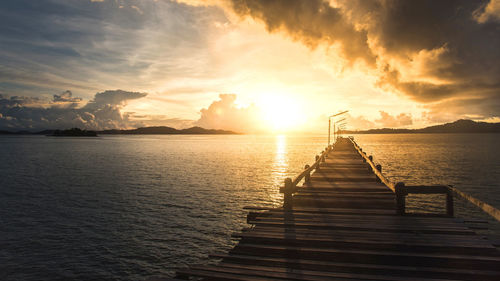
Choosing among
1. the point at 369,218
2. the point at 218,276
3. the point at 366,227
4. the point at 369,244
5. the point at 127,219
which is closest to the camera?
the point at 218,276

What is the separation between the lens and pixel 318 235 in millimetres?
6781

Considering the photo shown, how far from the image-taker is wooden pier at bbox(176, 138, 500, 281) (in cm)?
500

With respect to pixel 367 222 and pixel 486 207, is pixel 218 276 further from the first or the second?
pixel 486 207

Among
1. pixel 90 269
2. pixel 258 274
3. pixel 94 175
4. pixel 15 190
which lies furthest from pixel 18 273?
A: pixel 94 175

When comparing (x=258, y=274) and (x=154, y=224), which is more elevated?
(x=258, y=274)

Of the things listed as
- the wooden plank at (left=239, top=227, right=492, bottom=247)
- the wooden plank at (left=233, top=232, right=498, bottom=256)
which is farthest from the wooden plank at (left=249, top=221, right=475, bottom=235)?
the wooden plank at (left=233, top=232, right=498, bottom=256)

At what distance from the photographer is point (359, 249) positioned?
603 centimetres

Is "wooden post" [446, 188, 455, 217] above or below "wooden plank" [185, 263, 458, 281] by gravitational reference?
above

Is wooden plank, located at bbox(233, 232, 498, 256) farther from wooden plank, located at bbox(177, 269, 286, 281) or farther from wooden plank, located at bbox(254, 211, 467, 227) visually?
wooden plank, located at bbox(177, 269, 286, 281)

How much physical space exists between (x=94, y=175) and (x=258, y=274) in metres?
40.4

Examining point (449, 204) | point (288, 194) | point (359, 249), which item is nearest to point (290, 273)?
point (359, 249)

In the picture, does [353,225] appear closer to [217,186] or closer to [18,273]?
[18,273]

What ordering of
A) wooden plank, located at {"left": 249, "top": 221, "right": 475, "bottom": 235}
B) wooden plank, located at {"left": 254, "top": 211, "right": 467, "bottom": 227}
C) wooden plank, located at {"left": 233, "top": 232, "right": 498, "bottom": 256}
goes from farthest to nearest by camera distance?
wooden plank, located at {"left": 254, "top": 211, "right": 467, "bottom": 227}
wooden plank, located at {"left": 249, "top": 221, "right": 475, "bottom": 235}
wooden plank, located at {"left": 233, "top": 232, "right": 498, "bottom": 256}

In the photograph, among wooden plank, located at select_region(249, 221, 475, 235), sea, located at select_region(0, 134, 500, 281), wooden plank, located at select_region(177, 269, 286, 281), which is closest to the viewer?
wooden plank, located at select_region(177, 269, 286, 281)
